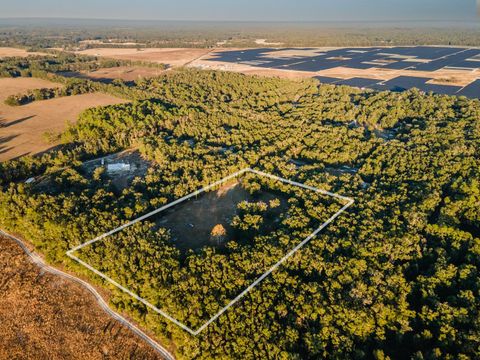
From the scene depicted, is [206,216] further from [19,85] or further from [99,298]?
[19,85]

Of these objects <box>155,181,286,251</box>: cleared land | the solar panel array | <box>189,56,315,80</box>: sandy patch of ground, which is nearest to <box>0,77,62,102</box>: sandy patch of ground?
<box>189,56,315,80</box>: sandy patch of ground

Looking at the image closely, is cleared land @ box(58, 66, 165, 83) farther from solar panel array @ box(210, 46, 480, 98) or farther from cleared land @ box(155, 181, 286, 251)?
cleared land @ box(155, 181, 286, 251)

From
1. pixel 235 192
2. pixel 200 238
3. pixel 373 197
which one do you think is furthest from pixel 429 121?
pixel 200 238

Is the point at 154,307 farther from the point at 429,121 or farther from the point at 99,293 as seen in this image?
the point at 429,121

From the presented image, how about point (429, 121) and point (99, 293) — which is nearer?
point (99, 293)

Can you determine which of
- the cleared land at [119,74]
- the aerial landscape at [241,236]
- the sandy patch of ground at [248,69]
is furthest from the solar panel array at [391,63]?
the cleared land at [119,74]

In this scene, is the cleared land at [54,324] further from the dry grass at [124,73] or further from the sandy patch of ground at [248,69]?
the dry grass at [124,73]
